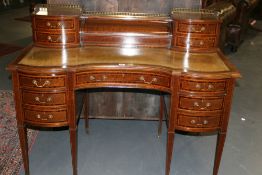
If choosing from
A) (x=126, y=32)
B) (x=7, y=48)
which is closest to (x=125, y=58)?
(x=126, y=32)

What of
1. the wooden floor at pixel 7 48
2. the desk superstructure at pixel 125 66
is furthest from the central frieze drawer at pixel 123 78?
the wooden floor at pixel 7 48

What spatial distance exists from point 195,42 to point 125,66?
629 mm

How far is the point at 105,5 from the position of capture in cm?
255

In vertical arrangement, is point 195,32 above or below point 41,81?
above

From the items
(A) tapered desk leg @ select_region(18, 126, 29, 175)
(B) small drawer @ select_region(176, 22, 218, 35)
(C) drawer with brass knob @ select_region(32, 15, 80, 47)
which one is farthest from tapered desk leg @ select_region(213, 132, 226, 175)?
(A) tapered desk leg @ select_region(18, 126, 29, 175)

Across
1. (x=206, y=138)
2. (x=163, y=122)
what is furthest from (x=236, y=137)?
(x=163, y=122)

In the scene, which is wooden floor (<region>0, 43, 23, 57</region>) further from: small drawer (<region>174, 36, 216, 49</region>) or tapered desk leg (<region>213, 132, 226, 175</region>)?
tapered desk leg (<region>213, 132, 226, 175</region>)

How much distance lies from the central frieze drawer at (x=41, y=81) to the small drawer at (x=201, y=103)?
0.82 metres

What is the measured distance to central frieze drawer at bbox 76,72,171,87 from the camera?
6.88ft

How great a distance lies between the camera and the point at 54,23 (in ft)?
7.59

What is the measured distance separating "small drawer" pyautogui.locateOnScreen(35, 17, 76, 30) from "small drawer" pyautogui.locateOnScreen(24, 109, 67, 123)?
63 cm

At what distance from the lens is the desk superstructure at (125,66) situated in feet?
6.73

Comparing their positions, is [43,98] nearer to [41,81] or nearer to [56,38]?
[41,81]

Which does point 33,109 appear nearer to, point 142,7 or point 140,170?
point 140,170
